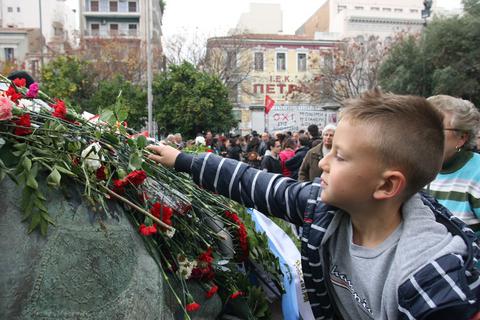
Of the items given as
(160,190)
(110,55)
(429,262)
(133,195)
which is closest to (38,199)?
(133,195)

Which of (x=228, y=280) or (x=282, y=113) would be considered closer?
(x=228, y=280)

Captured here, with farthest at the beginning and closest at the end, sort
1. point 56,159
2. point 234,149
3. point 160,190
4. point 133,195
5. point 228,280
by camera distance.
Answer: point 234,149 → point 228,280 → point 160,190 → point 133,195 → point 56,159

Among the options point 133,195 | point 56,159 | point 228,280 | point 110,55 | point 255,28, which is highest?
point 255,28

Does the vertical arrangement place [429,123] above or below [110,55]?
below

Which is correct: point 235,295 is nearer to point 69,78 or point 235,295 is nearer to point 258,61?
point 69,78

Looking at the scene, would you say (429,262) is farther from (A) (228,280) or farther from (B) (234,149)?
(B) (234,149)

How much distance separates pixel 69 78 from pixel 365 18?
32.3 meters

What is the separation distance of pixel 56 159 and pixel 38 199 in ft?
0.61

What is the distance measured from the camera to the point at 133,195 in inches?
69.5

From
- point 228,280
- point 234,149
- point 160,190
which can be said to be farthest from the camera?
point 234,149

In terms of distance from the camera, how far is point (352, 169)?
1389 millimetres

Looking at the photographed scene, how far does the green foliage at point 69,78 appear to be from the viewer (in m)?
21.9

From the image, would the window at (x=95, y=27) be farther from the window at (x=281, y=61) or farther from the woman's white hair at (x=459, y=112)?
the woman's white hair at (x=459, y=112)

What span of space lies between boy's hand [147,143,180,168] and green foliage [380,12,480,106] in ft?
70.0
